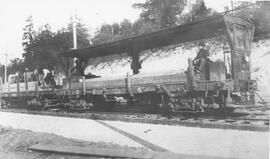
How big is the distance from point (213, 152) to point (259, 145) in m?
0.94

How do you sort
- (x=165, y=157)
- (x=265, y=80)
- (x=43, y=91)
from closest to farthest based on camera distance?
(x=165, y=157) → (x=43, y=91) → (x=265, y=80)

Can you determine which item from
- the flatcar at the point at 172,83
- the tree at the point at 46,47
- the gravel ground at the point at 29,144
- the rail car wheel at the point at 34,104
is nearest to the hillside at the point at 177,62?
the flatcar at the point at 172,83

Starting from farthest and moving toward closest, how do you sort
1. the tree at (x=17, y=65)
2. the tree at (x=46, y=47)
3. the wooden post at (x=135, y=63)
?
the tree at (x=17, y=65)
the tree at (x=46, y=47)
the wooden post at (x=135, y=63)

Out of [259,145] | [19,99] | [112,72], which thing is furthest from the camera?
[112,72]

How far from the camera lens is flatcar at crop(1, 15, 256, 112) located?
1116 centimetres

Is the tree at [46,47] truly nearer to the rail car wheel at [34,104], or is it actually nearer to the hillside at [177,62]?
the rail car wheel at [34,104]

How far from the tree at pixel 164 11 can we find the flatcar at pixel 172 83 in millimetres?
7339

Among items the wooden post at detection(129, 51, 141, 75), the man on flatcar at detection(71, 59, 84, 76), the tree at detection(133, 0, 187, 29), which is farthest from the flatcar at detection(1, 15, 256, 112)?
the tree at detection(133, 0, 187, 29)

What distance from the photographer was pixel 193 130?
8.45 metres

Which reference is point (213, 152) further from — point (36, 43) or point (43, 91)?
point (36, 43)

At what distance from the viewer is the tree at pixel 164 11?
918 inches

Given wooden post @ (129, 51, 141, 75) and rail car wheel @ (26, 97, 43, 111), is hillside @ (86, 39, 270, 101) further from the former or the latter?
rail car wheel @ (26, 97, 43, 111)

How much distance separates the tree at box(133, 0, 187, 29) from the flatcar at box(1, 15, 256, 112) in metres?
7.34

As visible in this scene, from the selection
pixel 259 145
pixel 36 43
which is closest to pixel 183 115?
pixel 259 145
